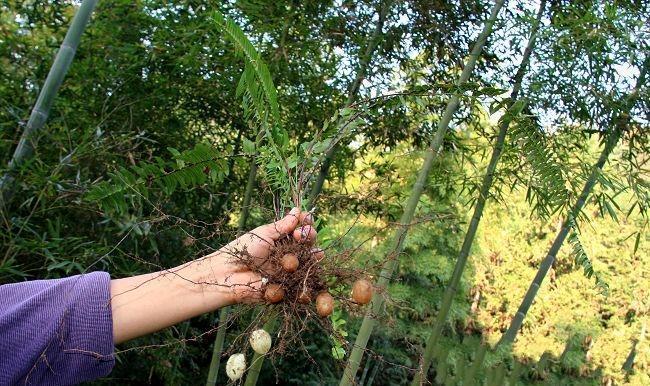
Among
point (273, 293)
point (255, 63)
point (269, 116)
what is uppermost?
point (255, 63)

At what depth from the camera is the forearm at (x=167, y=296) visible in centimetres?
103

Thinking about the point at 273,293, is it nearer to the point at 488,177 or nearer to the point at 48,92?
the point at 48,92

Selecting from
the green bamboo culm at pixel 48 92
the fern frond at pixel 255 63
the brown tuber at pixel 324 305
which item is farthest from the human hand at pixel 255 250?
the green bamboo culm at pixel 48 92

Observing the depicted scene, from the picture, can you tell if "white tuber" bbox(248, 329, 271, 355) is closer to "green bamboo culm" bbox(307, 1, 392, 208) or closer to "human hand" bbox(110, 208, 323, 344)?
"human hand" bbox(110, 208, 323, 344)

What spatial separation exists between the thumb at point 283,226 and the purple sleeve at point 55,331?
0.48 m

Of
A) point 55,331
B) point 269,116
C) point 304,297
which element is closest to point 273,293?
point 304,297

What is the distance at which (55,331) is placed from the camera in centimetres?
93

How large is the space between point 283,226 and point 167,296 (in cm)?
37

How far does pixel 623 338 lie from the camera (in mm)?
8969

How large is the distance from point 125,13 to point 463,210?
5536 mm

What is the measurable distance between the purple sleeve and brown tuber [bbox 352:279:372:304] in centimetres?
56

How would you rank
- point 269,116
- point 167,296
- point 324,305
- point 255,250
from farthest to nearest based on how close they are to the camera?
point 269,116 → point 255,250 → point 324,305 → point 167,296

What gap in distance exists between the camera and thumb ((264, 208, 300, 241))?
140 centimetres

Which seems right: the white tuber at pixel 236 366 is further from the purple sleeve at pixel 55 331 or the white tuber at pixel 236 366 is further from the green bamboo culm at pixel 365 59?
the green bamboo culm at pixel 365 59
